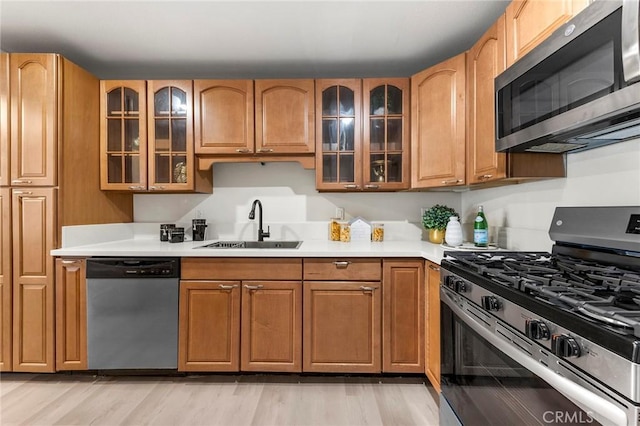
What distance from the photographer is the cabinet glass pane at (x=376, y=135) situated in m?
2.49

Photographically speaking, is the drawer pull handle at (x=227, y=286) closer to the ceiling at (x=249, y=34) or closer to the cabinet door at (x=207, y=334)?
→ the cabinet door at (x=207, y=334)

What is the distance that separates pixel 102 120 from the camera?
8.20 feet

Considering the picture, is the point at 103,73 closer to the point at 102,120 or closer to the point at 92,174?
the point at 102,120

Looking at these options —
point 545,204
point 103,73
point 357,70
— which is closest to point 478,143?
point 545,204

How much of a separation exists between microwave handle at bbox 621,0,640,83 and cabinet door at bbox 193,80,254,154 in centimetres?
208

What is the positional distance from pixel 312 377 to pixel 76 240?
1.90m

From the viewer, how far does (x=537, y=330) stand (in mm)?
881

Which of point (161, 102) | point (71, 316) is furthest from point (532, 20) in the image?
point (71, 316)

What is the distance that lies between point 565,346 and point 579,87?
0.86m

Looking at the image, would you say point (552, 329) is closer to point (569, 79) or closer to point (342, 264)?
point (569, 79)

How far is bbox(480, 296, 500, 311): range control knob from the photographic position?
1.09 meters

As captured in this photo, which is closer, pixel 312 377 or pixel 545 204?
pixel 545 204

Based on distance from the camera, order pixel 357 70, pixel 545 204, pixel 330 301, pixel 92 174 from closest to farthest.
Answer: pixel 545 204 < pixel 330 301 < pixel 92 174 < pixel 357 70

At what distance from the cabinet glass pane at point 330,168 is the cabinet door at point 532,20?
1266 mm
